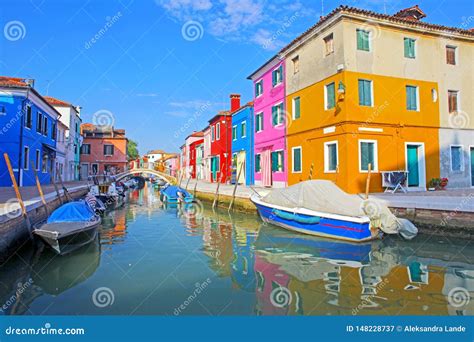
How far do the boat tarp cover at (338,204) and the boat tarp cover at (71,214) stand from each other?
20.4 feet

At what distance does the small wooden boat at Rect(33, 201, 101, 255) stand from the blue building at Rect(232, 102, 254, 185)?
13796mm

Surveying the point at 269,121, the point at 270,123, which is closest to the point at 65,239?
the point at 270,123

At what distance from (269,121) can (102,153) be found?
102ft

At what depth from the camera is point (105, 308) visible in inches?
198

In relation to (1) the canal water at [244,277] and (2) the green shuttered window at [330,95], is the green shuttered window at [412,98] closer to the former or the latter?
(2) the green shuttered window at [330,95]

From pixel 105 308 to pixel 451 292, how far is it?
19.1 feet

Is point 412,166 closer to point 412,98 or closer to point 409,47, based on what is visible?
point 412,98

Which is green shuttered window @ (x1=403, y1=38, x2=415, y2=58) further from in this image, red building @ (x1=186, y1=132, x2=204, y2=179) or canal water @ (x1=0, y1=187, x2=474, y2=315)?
red building @ (x1=186, y1=132, x2=204, y2=179)

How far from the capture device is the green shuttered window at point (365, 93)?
13836 mm

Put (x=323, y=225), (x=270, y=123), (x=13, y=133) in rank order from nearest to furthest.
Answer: (x=323, y=225)
(x=13, y=133)
(x=270, y=123)

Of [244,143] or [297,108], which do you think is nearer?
[297,108]

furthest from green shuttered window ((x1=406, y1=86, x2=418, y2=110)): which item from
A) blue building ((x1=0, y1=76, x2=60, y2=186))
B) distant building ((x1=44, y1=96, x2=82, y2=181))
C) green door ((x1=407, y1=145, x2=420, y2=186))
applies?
distant building ((x1=44, y1=96, x2=82, y2=181))

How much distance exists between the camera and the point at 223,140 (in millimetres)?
28172

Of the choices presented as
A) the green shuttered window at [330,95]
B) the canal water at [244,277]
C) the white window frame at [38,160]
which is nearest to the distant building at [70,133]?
the white window frame at [38,160]
